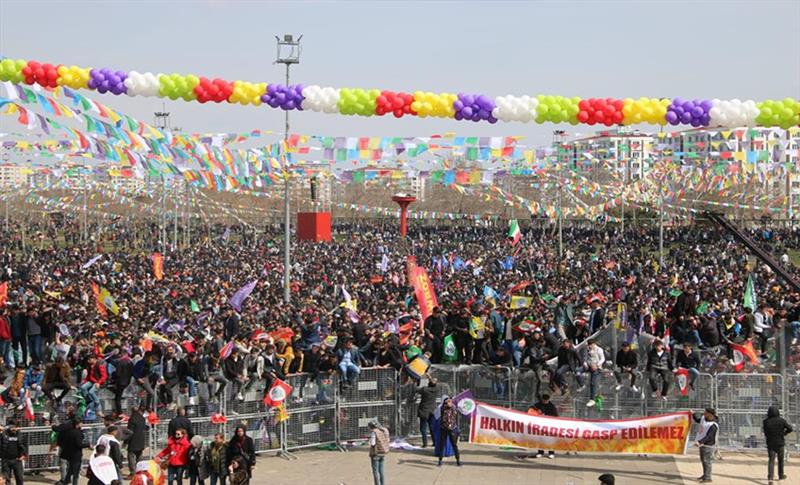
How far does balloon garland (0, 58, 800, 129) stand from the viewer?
1459 centimetres

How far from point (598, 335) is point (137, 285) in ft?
60.0

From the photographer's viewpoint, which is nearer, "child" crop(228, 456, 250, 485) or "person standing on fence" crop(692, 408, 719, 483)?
"child" crop(228, 456, 250, 485)

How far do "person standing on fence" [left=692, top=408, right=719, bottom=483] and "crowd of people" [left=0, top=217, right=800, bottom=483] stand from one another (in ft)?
4.70

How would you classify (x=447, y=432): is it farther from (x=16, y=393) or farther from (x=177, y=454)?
(x=16, y=393)

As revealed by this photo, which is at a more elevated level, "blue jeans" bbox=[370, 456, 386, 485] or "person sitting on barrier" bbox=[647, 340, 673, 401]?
"person sitting on barrier" bbox=[647, 340, 673, 401]

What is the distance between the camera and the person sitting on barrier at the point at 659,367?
1600cm

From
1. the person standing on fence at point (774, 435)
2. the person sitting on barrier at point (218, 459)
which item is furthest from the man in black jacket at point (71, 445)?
the person standing on fence at point (774, 435)

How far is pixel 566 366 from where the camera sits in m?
16.3

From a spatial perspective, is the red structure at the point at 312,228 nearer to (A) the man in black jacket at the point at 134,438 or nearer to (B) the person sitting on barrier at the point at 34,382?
(B) the person sitting on barrier at the point at 34,382

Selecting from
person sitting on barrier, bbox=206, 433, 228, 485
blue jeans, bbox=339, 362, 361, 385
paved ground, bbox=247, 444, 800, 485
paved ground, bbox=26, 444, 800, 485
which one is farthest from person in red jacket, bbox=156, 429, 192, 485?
blue jeans, bbox=339, 362, 361, 385

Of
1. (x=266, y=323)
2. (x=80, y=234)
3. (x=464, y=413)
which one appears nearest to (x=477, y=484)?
(x=464, y=413)

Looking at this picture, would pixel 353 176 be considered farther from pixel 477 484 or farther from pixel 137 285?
pixel 477 484

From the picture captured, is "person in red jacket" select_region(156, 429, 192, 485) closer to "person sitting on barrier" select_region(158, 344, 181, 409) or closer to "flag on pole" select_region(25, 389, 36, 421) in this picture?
"person sitting on barrier" select_region(158, 344, 181, 409)

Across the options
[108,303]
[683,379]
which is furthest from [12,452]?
[108,303]
